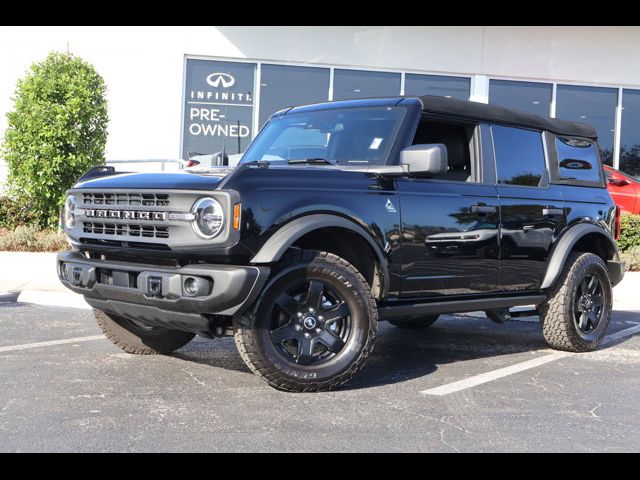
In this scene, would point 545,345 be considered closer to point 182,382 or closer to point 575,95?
point 182,382

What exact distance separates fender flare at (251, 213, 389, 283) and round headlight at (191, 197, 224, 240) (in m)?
0.28

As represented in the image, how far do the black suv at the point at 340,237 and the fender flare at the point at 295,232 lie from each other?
0.04ft

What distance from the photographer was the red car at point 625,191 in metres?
13.6

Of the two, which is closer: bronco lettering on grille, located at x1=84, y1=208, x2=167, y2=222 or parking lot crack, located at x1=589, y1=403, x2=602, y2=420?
parking lot crack, located at x1=589, y1=403, x2=602, y2=420

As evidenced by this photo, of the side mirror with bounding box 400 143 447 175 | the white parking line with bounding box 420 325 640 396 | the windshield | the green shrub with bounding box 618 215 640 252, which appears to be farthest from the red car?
the side mirror with bounding box 400 143 447 175

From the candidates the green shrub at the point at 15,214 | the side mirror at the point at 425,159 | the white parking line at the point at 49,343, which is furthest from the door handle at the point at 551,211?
the green shrub at the point at 15,214

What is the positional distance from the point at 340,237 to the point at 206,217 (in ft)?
3.16

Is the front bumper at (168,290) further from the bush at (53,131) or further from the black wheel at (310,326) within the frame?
the bush at (53,131)

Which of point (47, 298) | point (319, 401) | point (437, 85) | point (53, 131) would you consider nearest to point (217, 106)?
point (437, 85)

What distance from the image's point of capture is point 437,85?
16.6 m

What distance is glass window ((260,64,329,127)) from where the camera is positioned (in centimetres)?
1619

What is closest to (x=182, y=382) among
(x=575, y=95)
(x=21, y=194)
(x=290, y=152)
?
(x=290, y=152)

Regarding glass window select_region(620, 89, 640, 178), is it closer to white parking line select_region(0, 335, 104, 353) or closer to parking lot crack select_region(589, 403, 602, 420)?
parking lot crack select_region(589, 403, 602, 420)
